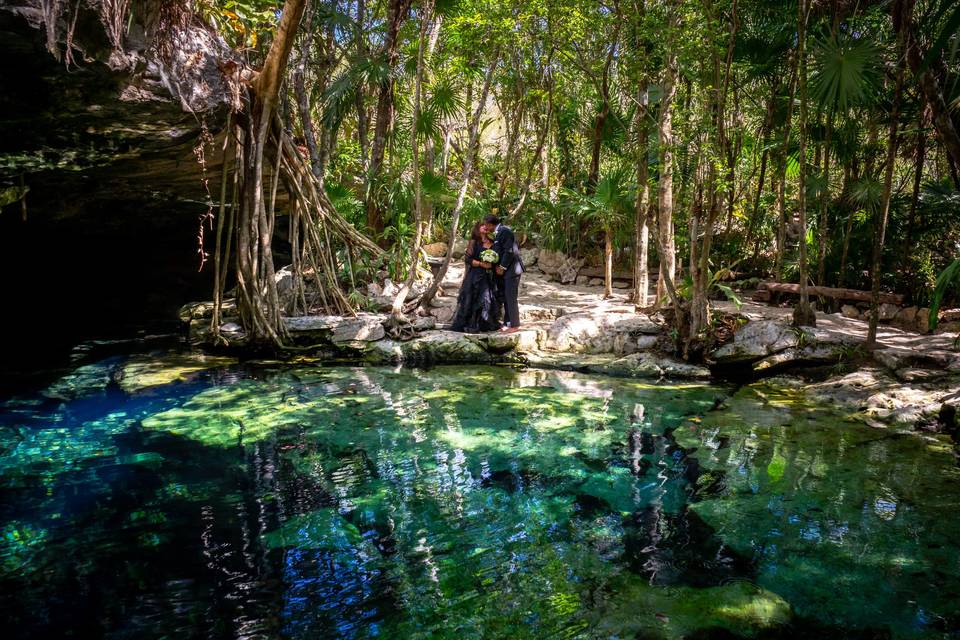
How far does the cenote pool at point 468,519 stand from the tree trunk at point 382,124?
15.2ft

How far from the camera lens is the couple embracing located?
27.1 feet

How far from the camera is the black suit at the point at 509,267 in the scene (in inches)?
324

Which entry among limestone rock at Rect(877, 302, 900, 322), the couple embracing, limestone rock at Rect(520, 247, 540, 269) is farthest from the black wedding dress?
limestone rock at Rect(877, 302, 900, 322)

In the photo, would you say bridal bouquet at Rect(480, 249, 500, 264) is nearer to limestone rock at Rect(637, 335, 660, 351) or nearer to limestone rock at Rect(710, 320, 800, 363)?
limestone rock at Rect(637, 335, 660, 351)

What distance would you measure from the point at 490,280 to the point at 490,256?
34 centimetres

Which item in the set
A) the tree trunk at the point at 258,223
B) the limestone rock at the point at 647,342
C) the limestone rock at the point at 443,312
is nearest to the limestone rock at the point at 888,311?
the limestone rock at the point at 647,342

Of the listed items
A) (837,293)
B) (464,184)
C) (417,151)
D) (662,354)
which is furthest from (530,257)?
(662,354)

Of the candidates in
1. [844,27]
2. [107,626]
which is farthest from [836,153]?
[107,626]

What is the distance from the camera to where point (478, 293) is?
836cm

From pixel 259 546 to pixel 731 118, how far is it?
44.6 feet

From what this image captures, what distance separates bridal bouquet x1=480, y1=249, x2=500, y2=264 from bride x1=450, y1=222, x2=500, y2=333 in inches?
1.4

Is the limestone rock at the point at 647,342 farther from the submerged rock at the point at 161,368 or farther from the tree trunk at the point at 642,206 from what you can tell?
the submerged rock at the point at 161,368

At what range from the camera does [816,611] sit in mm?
2873

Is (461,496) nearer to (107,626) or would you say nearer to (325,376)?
(107,626)
